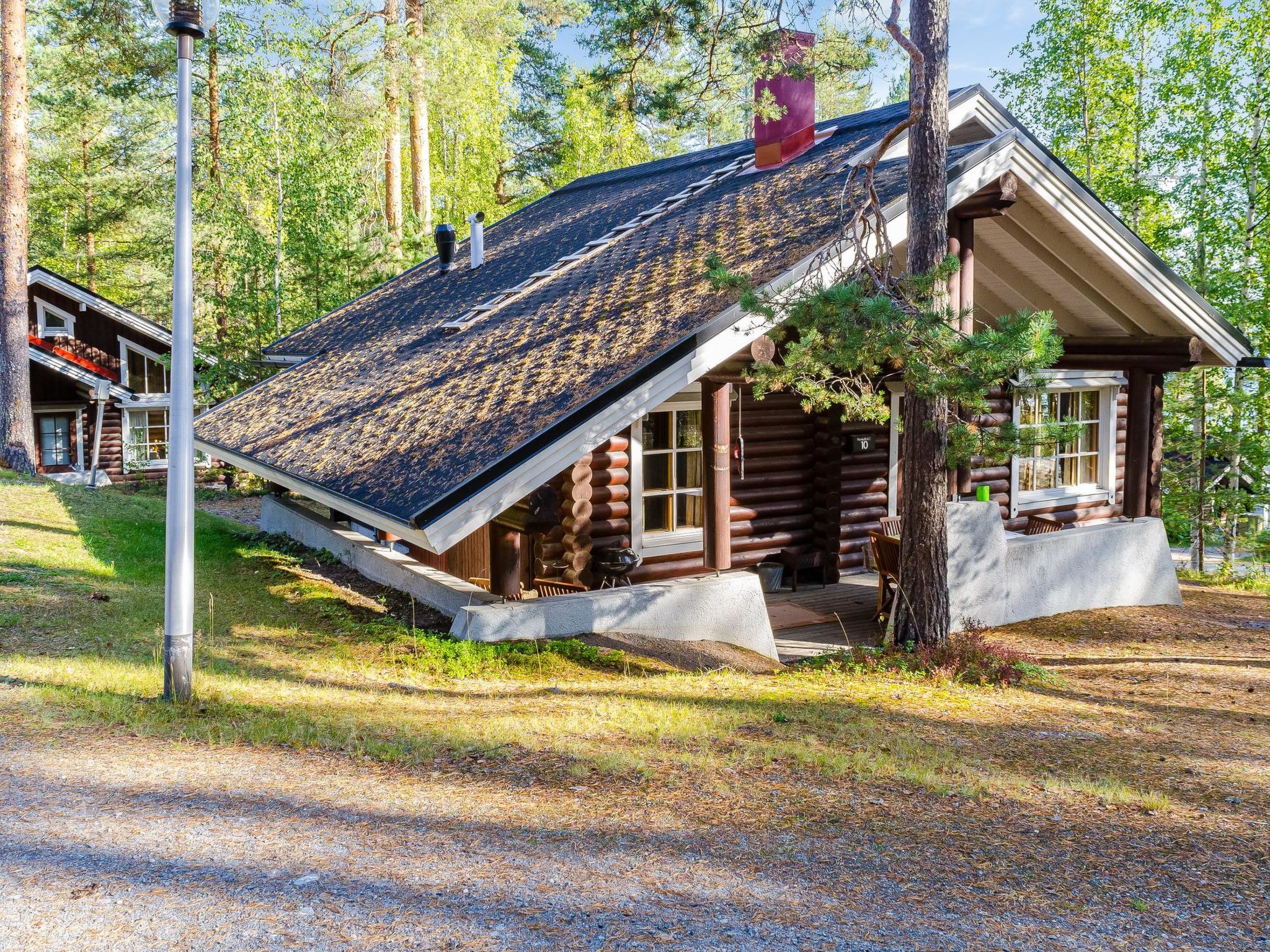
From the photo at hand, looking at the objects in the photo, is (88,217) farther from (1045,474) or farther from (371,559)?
(1045,474)

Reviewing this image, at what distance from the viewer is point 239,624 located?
10.1m

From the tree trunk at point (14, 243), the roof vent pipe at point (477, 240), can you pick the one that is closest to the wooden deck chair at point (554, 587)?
the roof vent pipe at point (477, 240)

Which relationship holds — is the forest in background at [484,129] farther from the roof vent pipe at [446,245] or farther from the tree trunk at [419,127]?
the roof vent pipe at [446,245]

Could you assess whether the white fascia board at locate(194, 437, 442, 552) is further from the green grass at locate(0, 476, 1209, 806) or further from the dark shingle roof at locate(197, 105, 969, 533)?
the green grass at locate(0, 476, 1209, 806)

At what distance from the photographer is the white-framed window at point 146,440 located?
31.3 meters

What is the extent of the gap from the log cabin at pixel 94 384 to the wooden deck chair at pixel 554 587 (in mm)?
22178

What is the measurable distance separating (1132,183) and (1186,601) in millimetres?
13779

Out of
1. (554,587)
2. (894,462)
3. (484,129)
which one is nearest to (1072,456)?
(894,462)

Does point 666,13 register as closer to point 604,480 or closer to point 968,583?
point 604,480

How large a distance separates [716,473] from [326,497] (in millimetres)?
3864

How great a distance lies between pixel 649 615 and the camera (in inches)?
387

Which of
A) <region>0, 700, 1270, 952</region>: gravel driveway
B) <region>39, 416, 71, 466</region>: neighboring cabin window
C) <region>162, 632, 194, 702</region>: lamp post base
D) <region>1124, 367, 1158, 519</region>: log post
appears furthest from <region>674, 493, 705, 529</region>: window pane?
<region>39, 416, 71, 466</region>: neighboring cabin window

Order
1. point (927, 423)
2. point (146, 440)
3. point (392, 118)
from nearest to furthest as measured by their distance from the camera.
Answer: point (927, 423) → point (392, 118) → point (146, 440)

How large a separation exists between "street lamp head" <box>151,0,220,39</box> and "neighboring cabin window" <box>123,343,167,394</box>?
2715 centimetres
